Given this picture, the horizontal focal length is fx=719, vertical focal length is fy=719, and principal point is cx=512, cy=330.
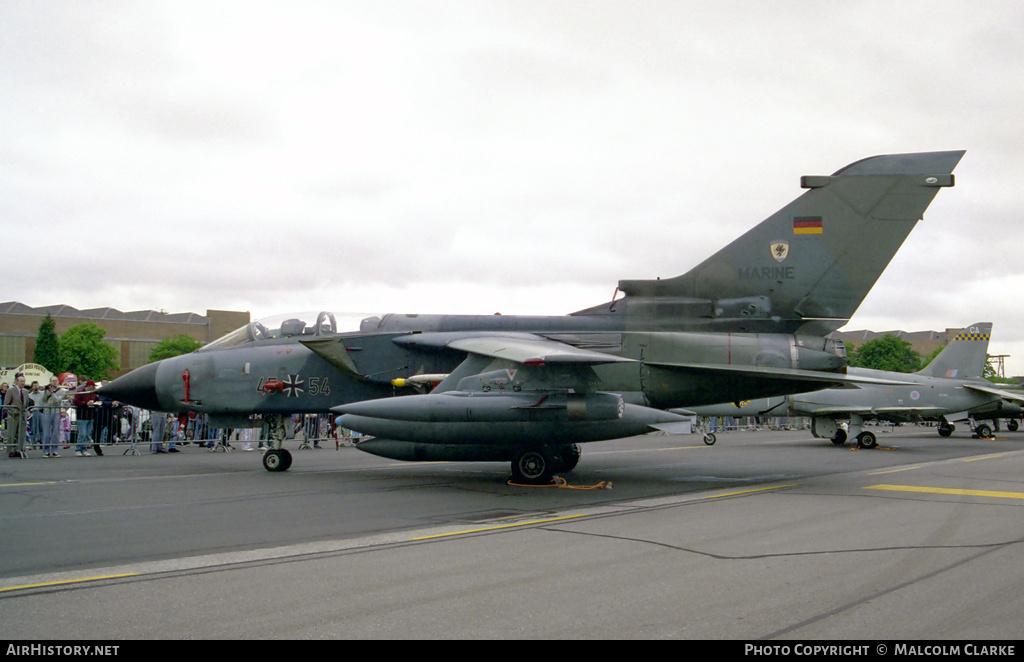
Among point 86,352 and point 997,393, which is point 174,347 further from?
point 997,393

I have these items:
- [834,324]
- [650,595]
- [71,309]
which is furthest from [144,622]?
[71,309]

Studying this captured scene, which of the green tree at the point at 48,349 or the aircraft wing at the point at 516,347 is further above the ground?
the green tree at the point at 48,349

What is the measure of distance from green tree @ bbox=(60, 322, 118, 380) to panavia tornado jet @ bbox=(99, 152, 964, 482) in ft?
232

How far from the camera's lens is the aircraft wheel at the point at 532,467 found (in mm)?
11391

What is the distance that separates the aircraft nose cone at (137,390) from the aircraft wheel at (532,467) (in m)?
7.29

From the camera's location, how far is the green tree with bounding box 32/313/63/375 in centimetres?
7619

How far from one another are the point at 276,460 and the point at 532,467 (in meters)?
5.03

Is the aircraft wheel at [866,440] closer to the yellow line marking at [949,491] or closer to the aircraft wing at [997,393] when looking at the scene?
the aircraft wing at [997,393]

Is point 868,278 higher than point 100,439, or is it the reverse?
point 868,278

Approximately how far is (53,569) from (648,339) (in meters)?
8.98

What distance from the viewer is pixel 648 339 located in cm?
1216

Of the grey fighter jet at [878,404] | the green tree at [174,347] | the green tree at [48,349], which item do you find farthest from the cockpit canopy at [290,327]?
the green tree at [48,349]
